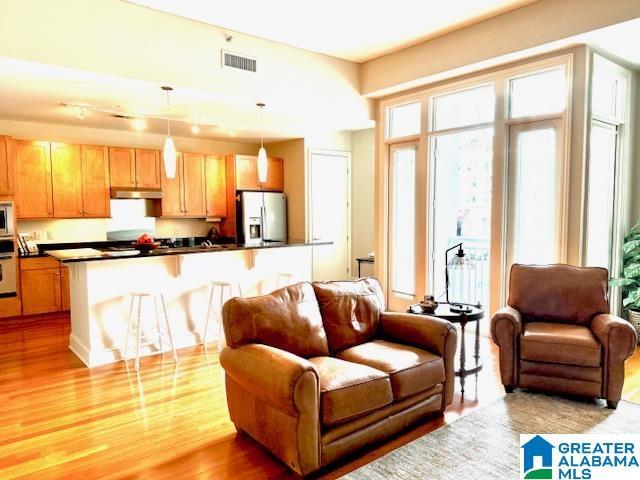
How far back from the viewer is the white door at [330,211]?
7.31 m

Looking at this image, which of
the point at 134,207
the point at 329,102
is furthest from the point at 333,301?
the point at 134,207

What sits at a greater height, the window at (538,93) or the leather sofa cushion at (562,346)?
the window at (538,93)

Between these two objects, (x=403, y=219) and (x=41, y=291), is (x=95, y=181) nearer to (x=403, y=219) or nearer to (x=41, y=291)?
(x=41, y=291)

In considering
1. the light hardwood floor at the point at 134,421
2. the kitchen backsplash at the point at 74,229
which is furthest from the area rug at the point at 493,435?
the kitchen backsplash at the point at 74,229

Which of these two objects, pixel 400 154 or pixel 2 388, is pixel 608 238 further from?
pixel 2 388

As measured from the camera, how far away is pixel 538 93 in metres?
4.45

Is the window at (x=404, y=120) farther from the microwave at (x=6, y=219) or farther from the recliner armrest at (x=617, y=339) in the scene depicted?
the microwave at (x=6, y=219)

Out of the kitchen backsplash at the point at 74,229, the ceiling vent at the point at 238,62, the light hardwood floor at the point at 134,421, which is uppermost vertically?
the ceiling vent at the point at 238,62

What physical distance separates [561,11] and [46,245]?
695 centimetres

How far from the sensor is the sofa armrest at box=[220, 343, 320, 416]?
2205 millimetres

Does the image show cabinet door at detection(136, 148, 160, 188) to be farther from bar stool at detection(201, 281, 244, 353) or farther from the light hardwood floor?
the light hardwood floor

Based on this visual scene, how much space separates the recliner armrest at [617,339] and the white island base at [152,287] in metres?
3.36

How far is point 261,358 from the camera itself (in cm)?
243

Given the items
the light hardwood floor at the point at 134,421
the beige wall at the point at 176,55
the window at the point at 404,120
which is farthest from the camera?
the window at the point at 404,120
